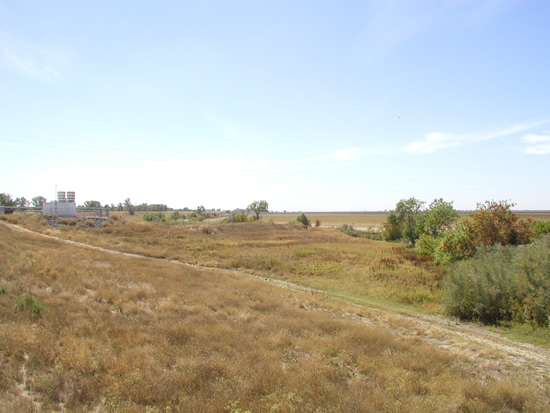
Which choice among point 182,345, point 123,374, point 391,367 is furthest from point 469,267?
point 123,374

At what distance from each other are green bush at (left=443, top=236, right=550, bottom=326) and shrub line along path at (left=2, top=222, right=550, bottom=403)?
118 cm

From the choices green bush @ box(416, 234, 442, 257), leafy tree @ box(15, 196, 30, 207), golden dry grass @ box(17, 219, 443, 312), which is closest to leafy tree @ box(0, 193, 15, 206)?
leafy tree @ box(15, 196, 30, 207)

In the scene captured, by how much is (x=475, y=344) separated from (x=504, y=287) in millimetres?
5951

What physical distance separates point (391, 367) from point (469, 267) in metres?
12.1

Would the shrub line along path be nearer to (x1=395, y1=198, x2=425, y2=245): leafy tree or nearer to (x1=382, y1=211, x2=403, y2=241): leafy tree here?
(x1=395, y1=198, x2=425, y2=245): leafy tree

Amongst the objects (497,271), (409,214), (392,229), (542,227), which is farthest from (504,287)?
(392,229)

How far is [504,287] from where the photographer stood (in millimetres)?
16422

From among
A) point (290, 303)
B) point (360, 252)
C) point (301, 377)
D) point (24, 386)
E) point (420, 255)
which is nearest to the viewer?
point (24, 386)

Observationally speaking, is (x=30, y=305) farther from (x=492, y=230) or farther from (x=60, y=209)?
(x=60, y=209)

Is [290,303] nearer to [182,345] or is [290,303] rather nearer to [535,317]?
[182,345]

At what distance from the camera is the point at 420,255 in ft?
111

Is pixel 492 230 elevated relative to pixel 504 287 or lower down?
elevated

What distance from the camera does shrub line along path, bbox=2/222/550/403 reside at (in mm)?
9711

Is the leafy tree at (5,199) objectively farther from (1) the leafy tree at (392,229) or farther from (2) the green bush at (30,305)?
(2) the green bush at (30,305)
